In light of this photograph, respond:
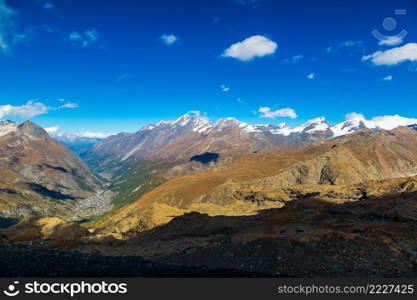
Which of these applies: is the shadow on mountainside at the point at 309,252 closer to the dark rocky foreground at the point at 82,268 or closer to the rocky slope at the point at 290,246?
the rocky slope at the point at 290,246

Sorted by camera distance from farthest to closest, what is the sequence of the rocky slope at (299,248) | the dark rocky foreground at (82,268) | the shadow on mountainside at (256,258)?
the rocky slope at (299,248) < the shadow on mountainside at (256,258) < the dark rocky foreground at (82,268)

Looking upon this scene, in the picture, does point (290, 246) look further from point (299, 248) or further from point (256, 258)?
point (256, 258)

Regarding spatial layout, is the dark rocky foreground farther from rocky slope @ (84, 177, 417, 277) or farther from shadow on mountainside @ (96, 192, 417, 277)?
rocky slope @ (84, 177, 417, 277)

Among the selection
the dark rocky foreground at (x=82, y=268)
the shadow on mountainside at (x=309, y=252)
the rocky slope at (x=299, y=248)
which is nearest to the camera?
the dark rocky foreground at (x=82, y=268)

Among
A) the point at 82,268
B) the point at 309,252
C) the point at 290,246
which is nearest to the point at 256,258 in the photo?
the point at 290,246

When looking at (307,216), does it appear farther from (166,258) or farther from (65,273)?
(65,273)

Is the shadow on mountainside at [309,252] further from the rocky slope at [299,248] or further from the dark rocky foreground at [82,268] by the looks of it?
the dark rocky foreground at [82,268]

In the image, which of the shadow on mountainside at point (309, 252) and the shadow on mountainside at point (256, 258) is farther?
the shadow on mountainside at point (309, 252)

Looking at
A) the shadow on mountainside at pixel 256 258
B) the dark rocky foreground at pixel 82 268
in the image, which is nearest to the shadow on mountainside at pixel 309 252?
the shadow on mountainside at pixel 256 258
